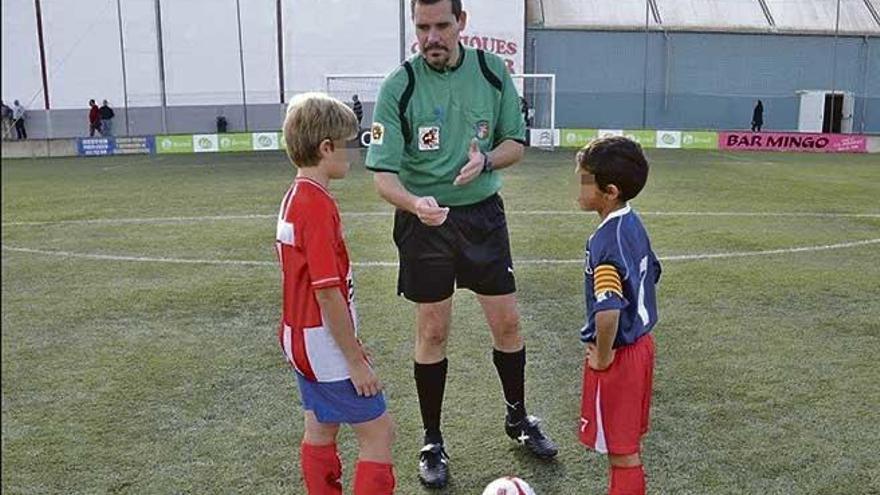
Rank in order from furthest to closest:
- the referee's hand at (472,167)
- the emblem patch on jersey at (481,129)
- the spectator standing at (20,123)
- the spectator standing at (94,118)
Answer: the spectator standing at (94,118), the spectator standing at (20,123), the emblem patch on jersey at (481,129), the referee's hand at (472,167)

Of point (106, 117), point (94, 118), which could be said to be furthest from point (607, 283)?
point (106, 117)

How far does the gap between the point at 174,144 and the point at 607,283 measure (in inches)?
940

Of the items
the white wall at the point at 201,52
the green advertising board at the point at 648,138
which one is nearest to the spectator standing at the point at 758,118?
the green advertising board at the point at 648,138

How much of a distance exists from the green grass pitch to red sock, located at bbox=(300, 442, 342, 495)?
57 cm

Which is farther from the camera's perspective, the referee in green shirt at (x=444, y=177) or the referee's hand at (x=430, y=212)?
the referee in green shirt at (x=444, y=177)

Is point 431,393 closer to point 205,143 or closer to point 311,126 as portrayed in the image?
point 311,126

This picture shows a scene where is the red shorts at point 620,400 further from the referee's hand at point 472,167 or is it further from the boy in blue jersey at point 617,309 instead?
the referee's hand at point 472,167

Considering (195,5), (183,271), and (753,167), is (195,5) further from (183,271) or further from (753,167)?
(183,271)

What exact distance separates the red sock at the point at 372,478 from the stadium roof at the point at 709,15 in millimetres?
30403

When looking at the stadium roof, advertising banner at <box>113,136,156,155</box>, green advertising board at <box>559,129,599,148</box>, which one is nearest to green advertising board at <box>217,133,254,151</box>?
advertising banner at <box>113,136,156,155</box>

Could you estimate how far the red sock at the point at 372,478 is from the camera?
8.98 ft

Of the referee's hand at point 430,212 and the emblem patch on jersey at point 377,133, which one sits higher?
the emblem patch on jersey at point 377,133

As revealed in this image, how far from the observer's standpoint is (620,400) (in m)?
2.74

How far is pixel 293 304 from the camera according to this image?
2568mm
